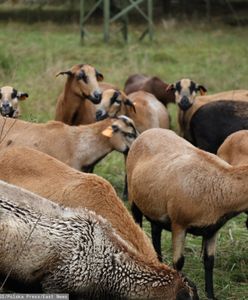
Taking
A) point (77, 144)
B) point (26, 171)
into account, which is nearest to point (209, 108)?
point (77, 144)

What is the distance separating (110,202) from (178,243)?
1116 millimetres

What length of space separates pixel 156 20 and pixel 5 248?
965 inches

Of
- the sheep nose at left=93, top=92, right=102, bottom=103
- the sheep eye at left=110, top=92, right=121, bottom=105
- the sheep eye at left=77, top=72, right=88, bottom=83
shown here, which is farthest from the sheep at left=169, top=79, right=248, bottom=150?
the sheep eye at left=77, top=72, right=88, bottom=83

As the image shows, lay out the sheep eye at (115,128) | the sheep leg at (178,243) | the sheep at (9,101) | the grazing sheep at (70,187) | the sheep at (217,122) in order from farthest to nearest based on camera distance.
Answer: the sheep at (217,122), the sheep at (9,101), the sheep eye at (115,128), the sheep leg at (178,243), the grazing sheep at (70,187)

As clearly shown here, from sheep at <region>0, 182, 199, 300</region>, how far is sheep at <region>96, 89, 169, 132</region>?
572 cm

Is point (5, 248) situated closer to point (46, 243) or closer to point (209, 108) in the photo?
point (46, 243)

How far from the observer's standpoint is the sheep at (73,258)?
553cm

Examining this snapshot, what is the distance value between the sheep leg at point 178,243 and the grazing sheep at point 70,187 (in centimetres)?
92

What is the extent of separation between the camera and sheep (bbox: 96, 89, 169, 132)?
38.0 ft

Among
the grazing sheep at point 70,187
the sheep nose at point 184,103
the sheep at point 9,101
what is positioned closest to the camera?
the grazing sheep at point 70,187

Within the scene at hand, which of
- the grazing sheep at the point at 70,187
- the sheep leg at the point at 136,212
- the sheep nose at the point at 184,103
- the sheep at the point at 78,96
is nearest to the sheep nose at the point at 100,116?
the sheep at the point at 78,96

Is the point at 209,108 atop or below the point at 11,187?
below

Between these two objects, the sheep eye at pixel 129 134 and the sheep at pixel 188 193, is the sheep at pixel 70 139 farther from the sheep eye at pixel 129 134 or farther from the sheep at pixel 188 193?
the sheep at pixel 188 193

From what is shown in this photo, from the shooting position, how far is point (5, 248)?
549 cm
